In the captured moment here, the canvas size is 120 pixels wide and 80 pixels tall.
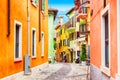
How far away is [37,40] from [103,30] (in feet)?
42.7

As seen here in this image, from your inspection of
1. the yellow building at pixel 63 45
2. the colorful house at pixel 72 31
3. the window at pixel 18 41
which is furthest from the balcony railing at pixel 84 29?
the window at pixel 18 41

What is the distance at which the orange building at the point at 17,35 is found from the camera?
1354 cm

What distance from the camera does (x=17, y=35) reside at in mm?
16922

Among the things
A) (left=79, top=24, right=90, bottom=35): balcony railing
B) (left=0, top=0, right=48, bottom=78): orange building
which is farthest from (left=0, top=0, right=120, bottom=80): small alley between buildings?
(left=79, top=24, right=90, bottom=35): balcony railing

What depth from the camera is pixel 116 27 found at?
7555 mm

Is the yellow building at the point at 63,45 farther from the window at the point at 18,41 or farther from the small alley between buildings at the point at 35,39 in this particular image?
the window at the point at 18,41

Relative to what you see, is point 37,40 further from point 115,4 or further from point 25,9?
point 115,4

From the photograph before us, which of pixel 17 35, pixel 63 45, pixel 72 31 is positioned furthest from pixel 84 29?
pixel 63 45

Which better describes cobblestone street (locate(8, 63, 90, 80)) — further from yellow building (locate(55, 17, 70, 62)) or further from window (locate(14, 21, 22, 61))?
yellow building (locate(55, 17, 70, 62))

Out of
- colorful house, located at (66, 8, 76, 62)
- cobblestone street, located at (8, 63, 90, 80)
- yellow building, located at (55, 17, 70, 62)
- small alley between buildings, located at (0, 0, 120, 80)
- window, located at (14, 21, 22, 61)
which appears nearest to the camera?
small alley between buildings, located at (0, 0, 120, 80)

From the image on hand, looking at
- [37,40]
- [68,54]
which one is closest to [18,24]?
[37,40]

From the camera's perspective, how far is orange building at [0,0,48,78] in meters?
13.5

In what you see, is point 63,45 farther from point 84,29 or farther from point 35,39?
point 35,39

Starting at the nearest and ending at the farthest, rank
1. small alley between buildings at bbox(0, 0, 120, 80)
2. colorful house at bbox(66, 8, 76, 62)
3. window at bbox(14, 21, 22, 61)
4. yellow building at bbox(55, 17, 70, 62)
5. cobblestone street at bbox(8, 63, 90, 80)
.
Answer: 1. small alley between buildings at bbox(0, 0, 120, 80)
2. window at bbox(14, 21, 22, 61)
3. cobblestone street at bbox(8, 63, 90, 80)
4. colorful house at bbox(66, 8, 76, 62)
5. yellow building at bbox(55, 17, 70, 62)
